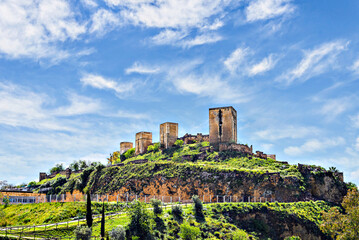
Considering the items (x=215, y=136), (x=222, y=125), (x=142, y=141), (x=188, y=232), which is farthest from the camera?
(x=142, y=141)

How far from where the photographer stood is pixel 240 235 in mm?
44281

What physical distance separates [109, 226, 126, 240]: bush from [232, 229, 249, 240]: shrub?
48.1 ft

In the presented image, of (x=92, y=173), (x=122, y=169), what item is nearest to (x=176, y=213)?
(x=122, y=169)

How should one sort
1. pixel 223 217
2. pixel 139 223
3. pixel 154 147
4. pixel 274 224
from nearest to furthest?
1. pixel 139 223
2. pixel 223 217
3. pixel 274 224
4. pixel 154 147

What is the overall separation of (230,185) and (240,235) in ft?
55.0

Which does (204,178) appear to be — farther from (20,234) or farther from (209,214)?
(20,234)

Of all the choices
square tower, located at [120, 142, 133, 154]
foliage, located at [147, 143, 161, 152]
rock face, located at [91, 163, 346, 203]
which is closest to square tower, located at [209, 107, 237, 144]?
rock face, located at [91, 163, 346, 203]

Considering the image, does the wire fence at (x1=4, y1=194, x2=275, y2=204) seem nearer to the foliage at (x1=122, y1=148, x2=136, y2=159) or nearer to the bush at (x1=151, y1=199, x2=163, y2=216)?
the bush at (x1=151, y1=199, x2=163, y2=216)

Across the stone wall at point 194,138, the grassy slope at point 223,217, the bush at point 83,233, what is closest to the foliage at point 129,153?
the stone wall at point 194,138

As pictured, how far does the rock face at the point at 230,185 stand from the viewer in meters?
A: 57.8

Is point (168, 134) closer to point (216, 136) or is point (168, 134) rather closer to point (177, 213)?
point (216, 136)

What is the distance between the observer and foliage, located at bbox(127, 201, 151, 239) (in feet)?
123

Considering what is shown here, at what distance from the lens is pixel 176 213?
44.4 meters

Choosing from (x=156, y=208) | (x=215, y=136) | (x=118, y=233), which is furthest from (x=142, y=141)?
(x=118, y=233)
